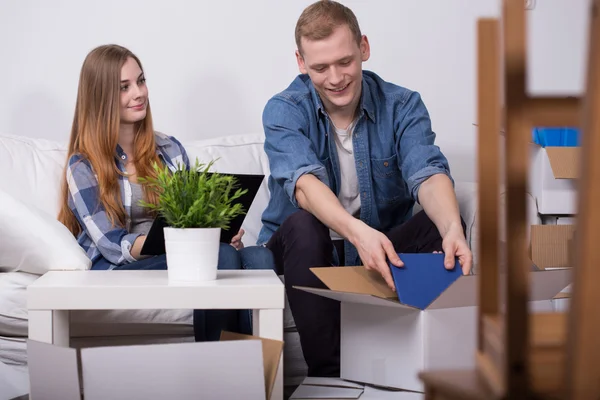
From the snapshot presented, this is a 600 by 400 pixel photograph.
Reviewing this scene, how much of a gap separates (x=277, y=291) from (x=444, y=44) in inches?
64.6

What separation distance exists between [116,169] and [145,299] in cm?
80

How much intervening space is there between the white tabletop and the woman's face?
834 millimetres

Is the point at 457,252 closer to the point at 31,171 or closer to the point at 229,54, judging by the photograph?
the point at 31,171

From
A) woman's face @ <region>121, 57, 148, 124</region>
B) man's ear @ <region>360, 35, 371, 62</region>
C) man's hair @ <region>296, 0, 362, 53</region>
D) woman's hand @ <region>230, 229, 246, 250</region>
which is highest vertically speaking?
man's hair @ <region>296, 0, 362, 53</region>

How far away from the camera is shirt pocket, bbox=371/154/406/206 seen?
7.02 feet

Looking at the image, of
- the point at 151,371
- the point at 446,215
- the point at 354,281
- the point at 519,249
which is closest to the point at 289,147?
the point at 446,215

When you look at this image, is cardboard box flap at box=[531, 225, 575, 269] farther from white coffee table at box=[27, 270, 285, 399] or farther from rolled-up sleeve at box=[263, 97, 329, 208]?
white coffee table at box=[27, 270, 285, 399]

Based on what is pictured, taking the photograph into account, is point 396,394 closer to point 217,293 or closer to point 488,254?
point 217,293

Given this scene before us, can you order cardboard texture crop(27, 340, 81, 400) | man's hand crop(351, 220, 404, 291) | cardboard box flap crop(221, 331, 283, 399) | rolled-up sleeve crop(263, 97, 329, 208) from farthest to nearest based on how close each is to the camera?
rolled-up sleeve crop(263, 97, 329, 208)
man's hand crop(351, 220, 404, 291)
cardboard box flap crop(221, 331, 283, 399)
cardboard texture crop(27, 340, 81, 400)

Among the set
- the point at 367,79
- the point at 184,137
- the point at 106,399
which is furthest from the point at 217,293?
the point at 184,137

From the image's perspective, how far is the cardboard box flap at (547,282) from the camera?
1.45 meters

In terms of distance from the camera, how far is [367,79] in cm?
221

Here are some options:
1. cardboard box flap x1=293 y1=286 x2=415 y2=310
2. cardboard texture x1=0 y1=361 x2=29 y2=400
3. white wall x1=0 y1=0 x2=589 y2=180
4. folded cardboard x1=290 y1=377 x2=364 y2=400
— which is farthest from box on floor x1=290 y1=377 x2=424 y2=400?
white wall x1=0 y1=0 x2=589 y2=180

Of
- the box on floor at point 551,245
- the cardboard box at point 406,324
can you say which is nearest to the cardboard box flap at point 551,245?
the box on floor at point 551,245
